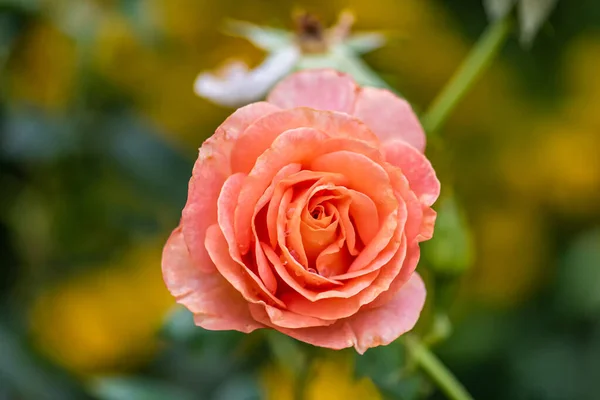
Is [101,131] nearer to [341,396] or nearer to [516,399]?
[341,396]

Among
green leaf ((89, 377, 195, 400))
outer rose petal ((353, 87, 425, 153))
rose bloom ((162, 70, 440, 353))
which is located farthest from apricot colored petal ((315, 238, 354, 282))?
green leaf ((89, 377, 195, 400))

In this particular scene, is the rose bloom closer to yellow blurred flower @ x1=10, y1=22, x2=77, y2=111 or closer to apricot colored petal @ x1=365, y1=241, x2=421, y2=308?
apricot colored petal @ x1=365, y1=241, x2=421, y2=308

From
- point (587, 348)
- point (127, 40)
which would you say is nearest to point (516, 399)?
point (587, 348)

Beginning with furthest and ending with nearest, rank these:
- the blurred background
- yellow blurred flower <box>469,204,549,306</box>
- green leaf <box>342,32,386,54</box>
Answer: yellow blurred flower <box>469,204,549,306</box>
the blurred background
green leaf <box>342,32,386,54</box>

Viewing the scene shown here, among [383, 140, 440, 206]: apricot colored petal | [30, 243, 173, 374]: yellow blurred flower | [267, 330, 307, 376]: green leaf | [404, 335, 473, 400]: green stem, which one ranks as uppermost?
[383, 140, 440, 206]: apricot colored petal

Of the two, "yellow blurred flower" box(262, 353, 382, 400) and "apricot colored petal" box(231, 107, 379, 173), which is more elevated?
"apricot colored petal" box(231, 107, 379, 173)

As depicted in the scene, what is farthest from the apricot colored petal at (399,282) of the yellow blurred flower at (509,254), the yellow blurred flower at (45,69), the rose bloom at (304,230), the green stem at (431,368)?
the yellow blurred flower at (509,254)
